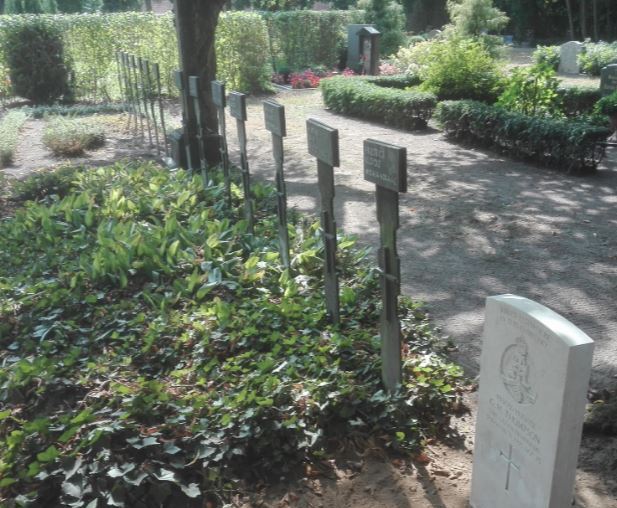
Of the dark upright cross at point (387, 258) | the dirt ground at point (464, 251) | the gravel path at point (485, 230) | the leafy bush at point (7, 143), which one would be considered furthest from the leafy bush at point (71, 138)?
the dark upright cross at point (387, 258)

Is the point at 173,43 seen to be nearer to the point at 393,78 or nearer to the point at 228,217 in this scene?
the point at 393,78

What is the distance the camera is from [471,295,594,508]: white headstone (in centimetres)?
242

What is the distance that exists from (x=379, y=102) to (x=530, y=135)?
14.7ft

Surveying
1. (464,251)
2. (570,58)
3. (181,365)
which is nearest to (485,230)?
(464,251)

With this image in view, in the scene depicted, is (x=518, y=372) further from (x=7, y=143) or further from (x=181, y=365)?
(x=7, y=143)

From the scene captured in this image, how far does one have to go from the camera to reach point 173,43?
19641mm

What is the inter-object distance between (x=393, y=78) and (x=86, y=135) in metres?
8.37

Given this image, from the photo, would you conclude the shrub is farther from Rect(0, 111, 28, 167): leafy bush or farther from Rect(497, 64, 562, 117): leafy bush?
Rect(497, 64, 562, 117): leafy bush

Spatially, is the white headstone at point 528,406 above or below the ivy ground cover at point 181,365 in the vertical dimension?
above

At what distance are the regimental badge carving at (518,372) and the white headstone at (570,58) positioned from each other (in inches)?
945

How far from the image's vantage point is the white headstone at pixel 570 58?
80.0 ft

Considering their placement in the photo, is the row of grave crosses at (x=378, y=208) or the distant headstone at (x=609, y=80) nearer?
the row of grave crosses at (x=378, y=208)

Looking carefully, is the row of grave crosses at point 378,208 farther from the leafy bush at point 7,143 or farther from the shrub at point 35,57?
the shrub at point 35,57

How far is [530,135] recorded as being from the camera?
9.84 metres
